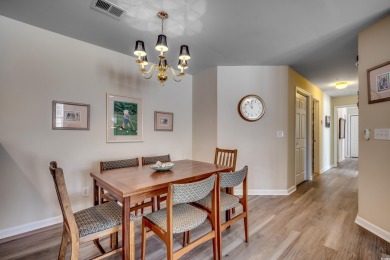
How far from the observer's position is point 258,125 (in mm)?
3283

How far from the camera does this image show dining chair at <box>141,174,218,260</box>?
1.22 m

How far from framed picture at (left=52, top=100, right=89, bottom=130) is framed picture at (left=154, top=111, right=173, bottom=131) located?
1097mm

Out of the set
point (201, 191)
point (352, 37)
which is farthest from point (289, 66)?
Answer: point (201, 191)

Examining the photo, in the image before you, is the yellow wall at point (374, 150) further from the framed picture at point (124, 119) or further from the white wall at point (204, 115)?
the framed picture at point (124, 119)

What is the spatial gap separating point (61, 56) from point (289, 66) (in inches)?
143

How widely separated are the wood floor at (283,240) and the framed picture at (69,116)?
1244 millimetres

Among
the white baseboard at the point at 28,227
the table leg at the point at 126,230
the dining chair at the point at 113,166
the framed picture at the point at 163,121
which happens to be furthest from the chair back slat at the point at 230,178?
the white baseboard at the point at 28,227

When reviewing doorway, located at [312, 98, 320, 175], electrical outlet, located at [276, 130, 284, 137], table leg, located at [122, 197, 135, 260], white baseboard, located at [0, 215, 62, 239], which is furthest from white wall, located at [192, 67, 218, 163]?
doorway, located at [312, 98, 320, 175]

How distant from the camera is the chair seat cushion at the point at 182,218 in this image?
52.5 inches

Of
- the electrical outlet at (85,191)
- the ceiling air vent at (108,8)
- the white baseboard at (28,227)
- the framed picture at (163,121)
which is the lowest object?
the white baseboard at (28,227)

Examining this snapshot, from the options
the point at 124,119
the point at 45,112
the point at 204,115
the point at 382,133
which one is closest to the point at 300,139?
the point at 382,133

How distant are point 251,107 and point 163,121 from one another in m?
1.66

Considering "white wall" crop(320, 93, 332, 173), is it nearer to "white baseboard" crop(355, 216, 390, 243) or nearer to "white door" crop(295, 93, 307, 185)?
"white door" crop(295, 93, 307, 185)

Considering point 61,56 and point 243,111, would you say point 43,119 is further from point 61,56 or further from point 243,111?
point 243,111
